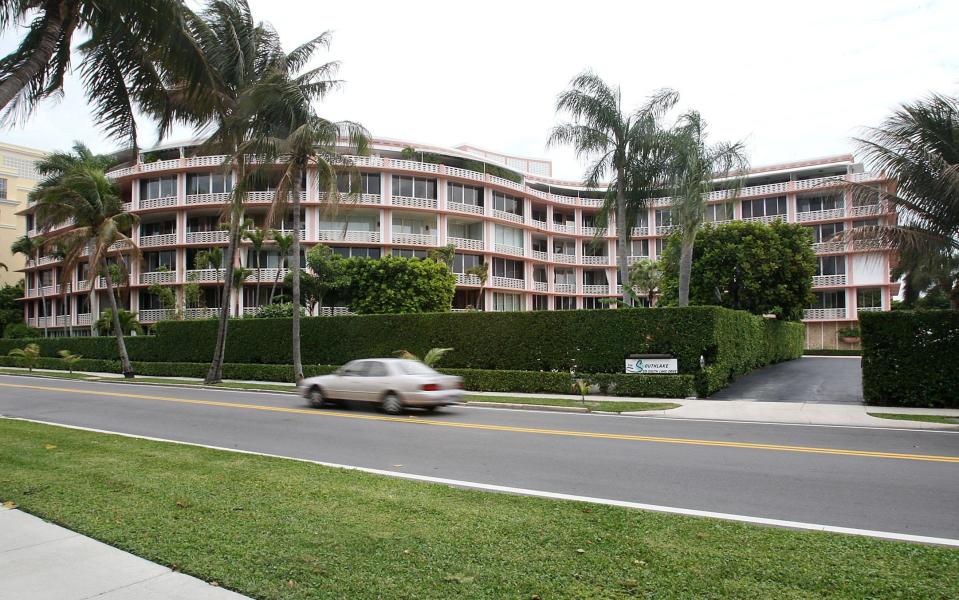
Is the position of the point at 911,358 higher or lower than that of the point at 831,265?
lower

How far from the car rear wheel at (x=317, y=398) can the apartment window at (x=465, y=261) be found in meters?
32.1

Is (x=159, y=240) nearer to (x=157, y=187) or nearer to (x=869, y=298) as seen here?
(x=157, y=187)

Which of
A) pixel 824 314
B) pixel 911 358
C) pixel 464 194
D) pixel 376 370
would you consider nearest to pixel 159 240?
pixel 464 194

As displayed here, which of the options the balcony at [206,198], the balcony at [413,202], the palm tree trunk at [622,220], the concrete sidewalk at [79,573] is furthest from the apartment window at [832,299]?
the concrete sidewalk at [79,573]

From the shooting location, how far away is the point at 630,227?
2831 centimetres

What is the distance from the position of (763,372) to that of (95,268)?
34215mm

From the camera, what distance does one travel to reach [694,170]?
2420 centimetres

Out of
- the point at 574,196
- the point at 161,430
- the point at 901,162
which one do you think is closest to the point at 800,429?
the point at 901,162

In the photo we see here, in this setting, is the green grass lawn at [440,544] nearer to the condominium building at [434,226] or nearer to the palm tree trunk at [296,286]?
the palm tree trunk at [296,286]

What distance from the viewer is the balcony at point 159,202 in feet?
156

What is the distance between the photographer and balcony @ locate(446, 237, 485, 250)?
49.1 meters

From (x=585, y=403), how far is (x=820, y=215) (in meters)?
44.7

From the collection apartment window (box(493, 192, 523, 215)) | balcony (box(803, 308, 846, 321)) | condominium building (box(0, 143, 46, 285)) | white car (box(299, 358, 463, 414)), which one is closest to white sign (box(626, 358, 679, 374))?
white car (box(299, 358, 463, 414))

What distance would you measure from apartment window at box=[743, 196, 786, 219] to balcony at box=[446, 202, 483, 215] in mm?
25047
